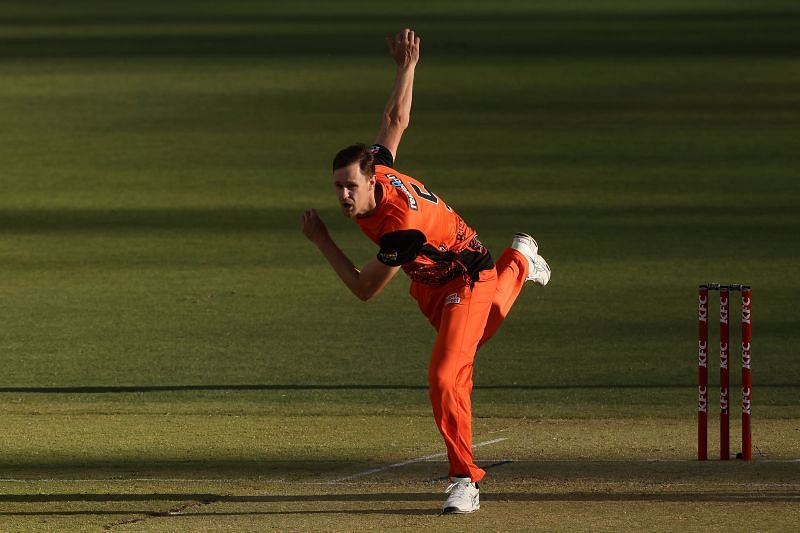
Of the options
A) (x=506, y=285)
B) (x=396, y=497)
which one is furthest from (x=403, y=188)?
(x=396, y=497)

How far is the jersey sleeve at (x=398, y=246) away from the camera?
308 inches

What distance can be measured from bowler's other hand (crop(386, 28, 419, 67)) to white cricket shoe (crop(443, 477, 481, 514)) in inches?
91.7

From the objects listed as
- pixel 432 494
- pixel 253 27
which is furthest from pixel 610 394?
pixel 253 27

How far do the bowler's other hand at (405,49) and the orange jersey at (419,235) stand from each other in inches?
41.1

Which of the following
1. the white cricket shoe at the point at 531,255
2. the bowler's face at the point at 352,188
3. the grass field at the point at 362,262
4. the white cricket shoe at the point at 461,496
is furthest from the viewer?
the white cricket shoe at the point at 531,255

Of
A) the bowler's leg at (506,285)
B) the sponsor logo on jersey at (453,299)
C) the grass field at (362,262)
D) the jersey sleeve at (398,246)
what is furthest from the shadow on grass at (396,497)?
the jersey sleeve at (398,246)

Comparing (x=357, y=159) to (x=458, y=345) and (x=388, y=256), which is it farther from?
(x=458, y=345)

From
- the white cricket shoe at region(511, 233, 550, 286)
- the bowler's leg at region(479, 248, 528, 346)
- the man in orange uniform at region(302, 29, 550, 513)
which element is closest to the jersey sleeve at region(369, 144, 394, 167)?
the man in orange uniform at region(302, 29, 550, 513)

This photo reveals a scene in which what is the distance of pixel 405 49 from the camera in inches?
360

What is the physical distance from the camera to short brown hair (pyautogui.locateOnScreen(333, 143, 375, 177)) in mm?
7715

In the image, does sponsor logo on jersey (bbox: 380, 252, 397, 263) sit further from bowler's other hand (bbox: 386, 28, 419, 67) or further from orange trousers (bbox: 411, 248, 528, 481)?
bowler's other hand (bbox: 386, 28, 419, 67)

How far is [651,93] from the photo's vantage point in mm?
30672

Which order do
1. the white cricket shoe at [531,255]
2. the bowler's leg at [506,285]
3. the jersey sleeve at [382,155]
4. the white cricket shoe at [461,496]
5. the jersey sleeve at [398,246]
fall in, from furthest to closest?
the white cricket shoe at [531,255]
the bowler's leg at [506,285]
the jersey sleeve at [382,155]
the white cricket shoe at [461,496]
the jersey sleeve at [398,246]

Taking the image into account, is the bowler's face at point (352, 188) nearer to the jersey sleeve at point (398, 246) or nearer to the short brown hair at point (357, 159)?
the short brown hair at point (357, 159)
